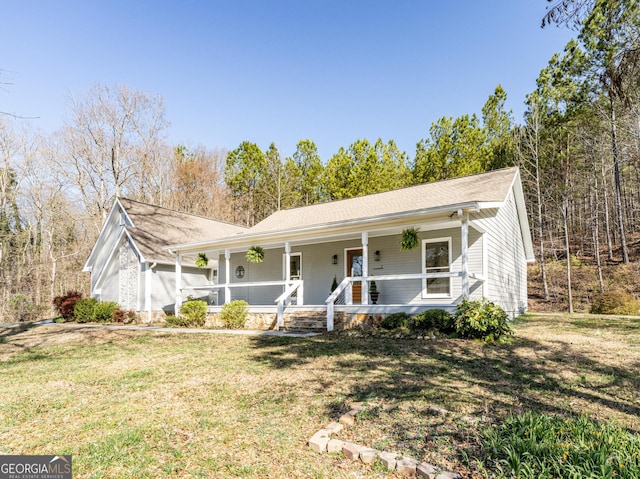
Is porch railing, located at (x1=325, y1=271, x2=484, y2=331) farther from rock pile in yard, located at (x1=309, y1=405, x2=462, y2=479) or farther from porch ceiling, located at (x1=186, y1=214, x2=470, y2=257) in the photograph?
rock pile in yard, located at (x1=309, y1=405, x2=462, y2=479)

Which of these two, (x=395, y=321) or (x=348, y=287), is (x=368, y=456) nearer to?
(x=395, y=321)

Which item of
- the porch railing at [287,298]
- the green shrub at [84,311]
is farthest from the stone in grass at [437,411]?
the green shrub at [84,311]

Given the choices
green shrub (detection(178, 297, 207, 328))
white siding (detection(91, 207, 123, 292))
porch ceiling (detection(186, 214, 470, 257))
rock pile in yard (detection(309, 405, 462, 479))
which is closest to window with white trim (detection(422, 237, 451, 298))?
porch ceiling (detection(186, 214, 470, 257))

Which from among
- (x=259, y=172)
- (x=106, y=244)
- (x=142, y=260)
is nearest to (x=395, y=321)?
(x=142, y=260)

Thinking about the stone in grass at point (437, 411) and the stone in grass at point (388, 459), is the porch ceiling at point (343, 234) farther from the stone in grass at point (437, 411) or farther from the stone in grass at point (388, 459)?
the stone in grass at point (388, 459)

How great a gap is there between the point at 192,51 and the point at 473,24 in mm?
11349

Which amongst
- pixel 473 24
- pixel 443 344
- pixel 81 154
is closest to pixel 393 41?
pixel 473 24

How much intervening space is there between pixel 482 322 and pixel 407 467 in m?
6.04

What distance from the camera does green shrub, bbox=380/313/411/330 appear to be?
374 inches

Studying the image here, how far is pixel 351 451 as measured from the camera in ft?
10.1

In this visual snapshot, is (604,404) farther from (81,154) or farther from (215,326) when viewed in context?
(81,154)

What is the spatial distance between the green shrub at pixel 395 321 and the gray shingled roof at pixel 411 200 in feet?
9.38

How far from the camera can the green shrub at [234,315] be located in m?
12.4

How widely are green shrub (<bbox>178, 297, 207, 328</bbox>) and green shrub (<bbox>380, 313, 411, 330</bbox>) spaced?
664 centimetres
